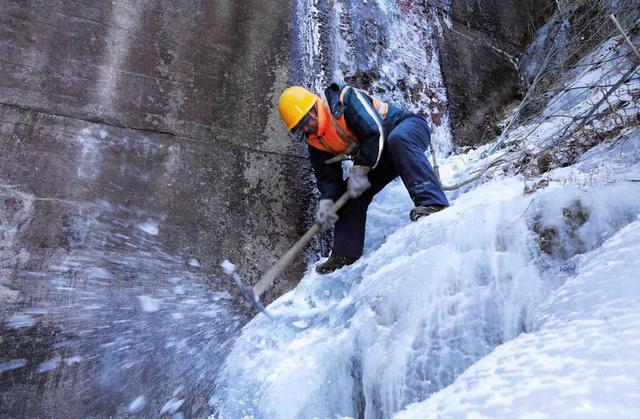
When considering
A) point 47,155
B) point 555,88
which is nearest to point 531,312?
point 47,155

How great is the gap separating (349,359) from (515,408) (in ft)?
3.53

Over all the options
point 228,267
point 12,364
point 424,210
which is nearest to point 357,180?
point 424,210

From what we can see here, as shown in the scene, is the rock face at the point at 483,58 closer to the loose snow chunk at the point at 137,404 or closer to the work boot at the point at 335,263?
the work boot at the point at 335,263

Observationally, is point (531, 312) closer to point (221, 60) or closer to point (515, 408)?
point (515, 408)

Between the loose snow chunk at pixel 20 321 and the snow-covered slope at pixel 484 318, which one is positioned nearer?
the snow-covered slope at pixel 484 318

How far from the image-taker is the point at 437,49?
4.59 m

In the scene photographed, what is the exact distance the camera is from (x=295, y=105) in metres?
3.11

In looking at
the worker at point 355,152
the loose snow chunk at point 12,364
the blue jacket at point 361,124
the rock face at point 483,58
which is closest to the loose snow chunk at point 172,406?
the loose snow chunk at point 12,364

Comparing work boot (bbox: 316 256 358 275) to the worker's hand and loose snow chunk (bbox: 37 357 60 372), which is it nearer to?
the worker's hand

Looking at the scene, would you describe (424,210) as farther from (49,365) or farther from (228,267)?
(49,365)

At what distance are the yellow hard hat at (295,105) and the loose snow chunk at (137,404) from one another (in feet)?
5.39

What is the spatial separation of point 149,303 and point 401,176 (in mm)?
1529

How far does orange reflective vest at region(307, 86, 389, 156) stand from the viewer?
3145mm

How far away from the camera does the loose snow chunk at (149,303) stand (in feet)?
9.22
